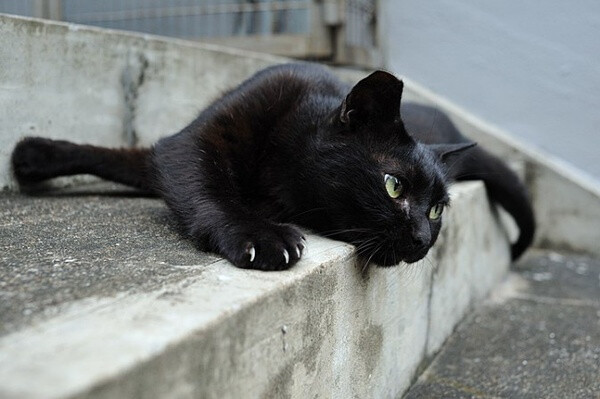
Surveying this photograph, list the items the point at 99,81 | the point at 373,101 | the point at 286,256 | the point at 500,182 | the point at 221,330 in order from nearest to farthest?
the point at 221,330 → the point at 286,256 → the point at 373,101 → the point at 99,81 → the point at 500,182

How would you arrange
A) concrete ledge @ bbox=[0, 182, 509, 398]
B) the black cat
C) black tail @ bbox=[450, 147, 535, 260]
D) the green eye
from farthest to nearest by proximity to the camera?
black tail @ bbox=[450, 147, 535, 260] < the green eye < the black cat < concrete ledge @ bbox=[0, 182, 509, 398]

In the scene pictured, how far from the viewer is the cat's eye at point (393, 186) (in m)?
1.75

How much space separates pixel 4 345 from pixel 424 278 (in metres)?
1.61

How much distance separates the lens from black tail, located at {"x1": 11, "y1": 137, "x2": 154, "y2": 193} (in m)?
2.27

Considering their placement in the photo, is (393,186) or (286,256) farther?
(393,186)

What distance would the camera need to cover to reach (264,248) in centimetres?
141

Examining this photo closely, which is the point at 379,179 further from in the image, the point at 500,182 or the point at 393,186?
the point at 500,182

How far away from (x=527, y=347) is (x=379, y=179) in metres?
1.10

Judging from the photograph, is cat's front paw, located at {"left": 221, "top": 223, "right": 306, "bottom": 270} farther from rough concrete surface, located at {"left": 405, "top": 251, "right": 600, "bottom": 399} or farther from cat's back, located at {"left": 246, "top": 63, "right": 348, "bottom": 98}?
rough concrete surface, located at {"left": 405, "top": 251, "right": 600, "bottom": 399}

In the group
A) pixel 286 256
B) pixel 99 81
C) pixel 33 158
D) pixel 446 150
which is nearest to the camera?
pixel 286 256

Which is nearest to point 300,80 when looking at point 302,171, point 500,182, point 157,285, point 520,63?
point 302,171

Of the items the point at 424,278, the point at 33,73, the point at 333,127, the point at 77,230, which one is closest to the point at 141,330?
the point at 77,230

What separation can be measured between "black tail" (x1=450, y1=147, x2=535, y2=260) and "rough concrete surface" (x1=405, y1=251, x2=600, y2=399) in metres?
0.36

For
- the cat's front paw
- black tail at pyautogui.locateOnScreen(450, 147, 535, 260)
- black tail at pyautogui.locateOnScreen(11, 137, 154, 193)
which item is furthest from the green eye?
black tail at pyautogui.locateOnScreen(450, 147, 535, 260)
